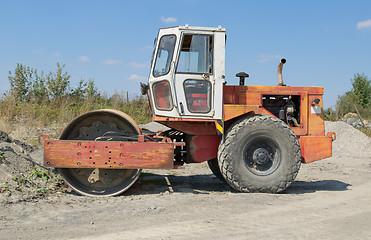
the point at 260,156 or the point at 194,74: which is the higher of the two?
the point at 194,74

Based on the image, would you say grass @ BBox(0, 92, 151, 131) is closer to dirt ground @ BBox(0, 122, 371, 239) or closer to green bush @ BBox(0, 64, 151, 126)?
green bush @ BBox(0, 64, 151, 126)

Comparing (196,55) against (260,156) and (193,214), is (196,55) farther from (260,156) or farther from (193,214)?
(193,214)

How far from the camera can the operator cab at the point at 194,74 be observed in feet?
19.4

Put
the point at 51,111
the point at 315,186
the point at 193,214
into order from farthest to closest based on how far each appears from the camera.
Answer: the point at 51,111 → the point at 315,186 → the point at 193,214

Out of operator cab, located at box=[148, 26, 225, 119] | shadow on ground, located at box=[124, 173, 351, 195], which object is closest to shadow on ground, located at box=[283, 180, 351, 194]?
shadow on ground, located at box=[124, 173, 351, 195]

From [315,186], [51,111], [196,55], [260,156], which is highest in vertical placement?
[196,55]

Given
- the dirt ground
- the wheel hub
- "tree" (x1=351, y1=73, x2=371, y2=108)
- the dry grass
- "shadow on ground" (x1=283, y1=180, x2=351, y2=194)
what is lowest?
"shadow on ground" (x1=283, y1=180, x2=351, y2=194)

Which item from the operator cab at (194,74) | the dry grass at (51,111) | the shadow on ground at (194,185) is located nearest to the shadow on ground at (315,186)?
the shadow on ground at (194,185)

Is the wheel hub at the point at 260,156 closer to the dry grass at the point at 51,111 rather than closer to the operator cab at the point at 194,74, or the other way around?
the operator cab at the point at 194,74

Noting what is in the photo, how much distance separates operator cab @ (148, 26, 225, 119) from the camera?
5910 mm

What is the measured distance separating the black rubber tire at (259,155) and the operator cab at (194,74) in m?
0.55

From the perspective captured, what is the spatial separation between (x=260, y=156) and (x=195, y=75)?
1.83 m

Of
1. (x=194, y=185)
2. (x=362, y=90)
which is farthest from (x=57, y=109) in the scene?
(x=362, y=90)

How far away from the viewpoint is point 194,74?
5918mm
